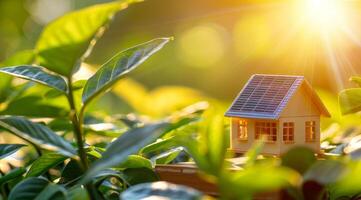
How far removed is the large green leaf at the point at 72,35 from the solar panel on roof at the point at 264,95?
202 mm

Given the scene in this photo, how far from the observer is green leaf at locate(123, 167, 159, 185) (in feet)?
1.59

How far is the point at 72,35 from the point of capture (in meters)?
0.39

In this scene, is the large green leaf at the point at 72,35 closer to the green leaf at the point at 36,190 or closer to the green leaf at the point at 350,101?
the green leaf at the point at 36,190

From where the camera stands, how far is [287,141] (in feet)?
1.86

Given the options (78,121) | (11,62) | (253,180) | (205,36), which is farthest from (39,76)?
(205,36)

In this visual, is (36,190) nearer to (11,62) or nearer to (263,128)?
(263,128)

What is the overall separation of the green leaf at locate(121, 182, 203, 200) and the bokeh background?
1275 millimetres

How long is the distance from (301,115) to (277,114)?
0.04 meters

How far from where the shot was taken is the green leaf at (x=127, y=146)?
1.16 ft

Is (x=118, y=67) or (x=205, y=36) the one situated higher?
(x=118, y=67)

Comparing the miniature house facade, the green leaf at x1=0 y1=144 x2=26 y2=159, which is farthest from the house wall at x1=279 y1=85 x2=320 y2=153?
→ the green leaf at x1=0 y1=144 x2=26 y2=159

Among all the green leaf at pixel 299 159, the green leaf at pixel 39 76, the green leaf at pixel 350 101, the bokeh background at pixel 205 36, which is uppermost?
the green leaf at pixel 39 76

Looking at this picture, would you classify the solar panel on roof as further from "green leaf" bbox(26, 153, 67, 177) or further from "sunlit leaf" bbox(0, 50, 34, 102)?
"sunlit leaf" bbox(0, 50, 34, 102)

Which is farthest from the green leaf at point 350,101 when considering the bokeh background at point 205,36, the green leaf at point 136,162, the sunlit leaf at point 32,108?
the bokeh background at point 205,36
